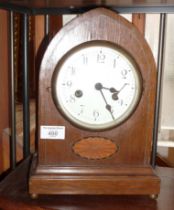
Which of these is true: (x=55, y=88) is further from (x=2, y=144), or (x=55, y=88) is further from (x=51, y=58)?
(x=2, y=144)

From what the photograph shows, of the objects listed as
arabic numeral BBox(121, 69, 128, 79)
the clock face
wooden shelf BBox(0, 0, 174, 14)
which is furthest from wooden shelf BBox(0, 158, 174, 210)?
wooden shelf BBox(0, 0, 174, 14)

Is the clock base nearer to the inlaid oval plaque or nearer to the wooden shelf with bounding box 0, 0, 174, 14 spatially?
the inlaid oval plaque

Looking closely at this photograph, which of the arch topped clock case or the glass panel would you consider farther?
the glass panel

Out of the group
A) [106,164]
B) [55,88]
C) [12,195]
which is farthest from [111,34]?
[12,195]

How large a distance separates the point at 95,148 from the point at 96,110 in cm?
8

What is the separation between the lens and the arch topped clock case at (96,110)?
64 cm

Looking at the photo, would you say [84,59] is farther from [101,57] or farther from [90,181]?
[90,181]

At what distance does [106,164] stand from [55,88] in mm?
189

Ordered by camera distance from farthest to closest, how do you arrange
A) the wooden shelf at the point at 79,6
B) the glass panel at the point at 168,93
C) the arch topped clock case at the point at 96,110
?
the glass panel at the point at 168,93
the wooden shelf at the point at 79,6
the arch topped clock case at the point at 96,110

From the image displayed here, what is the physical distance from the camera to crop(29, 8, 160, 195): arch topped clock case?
2.09 feet

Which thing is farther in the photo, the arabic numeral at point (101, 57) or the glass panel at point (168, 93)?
the glass panel at point (168, 93)

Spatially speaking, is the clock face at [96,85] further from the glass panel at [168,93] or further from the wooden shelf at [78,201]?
the glass panel at [168,93]

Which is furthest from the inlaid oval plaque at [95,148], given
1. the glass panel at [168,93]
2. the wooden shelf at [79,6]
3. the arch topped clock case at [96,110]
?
the glass panel at [168,93]

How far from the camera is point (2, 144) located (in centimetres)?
125
